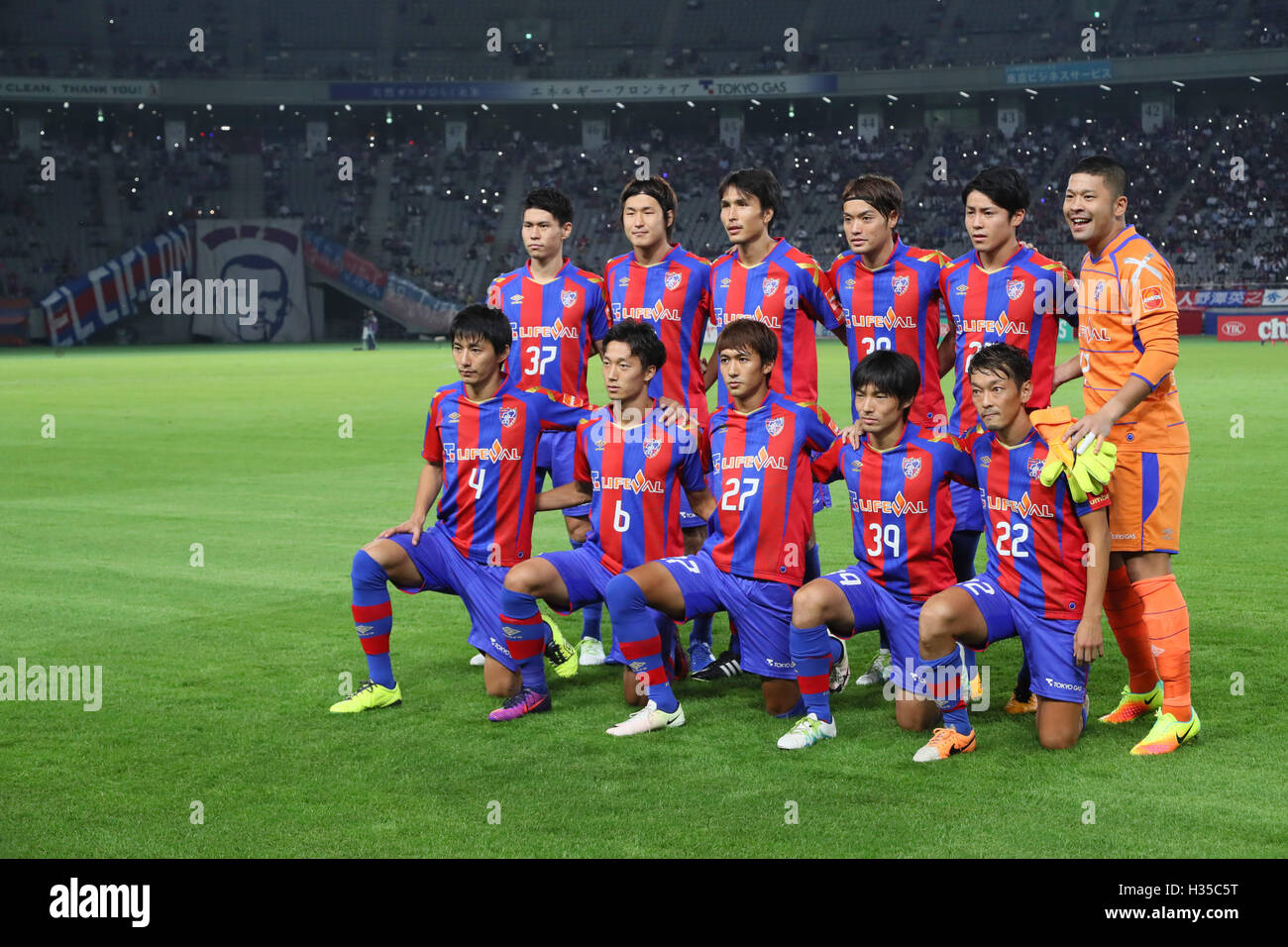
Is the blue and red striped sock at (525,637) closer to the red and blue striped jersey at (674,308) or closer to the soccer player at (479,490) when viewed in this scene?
the soccer player at (479,490)

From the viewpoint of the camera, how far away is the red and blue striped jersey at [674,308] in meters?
7.46

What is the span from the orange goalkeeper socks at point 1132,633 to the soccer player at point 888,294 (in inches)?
47.0

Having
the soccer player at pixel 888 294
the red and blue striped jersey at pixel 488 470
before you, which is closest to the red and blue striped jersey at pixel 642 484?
the red and blue striped jersey at pixel 488 470

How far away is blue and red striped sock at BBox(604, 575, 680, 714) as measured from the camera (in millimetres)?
6039

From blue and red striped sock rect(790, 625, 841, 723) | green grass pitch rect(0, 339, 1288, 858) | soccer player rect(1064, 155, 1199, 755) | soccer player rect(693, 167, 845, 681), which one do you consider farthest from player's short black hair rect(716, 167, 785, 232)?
green grass pitch rect(0, 339, 1288, 858)

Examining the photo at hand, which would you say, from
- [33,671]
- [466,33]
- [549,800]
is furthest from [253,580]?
[466,33]

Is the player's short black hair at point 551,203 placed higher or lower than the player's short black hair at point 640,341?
higher

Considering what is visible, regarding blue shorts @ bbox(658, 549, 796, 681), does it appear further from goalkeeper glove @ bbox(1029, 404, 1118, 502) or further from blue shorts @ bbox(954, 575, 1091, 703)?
goalkeeper glove @ bbox(1029, 404, 1118, 502)

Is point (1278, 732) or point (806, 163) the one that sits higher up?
point (806, 163)

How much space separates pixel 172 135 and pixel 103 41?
15.2 ft

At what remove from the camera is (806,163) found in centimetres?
5897

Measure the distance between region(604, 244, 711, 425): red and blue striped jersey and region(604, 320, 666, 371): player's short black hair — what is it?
0.89 m
